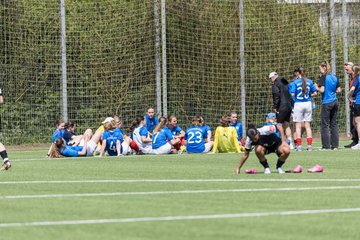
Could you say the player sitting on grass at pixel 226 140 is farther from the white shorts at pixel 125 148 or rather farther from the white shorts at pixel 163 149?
the white shorts at pixel 125 148

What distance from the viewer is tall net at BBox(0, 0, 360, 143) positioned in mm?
29891

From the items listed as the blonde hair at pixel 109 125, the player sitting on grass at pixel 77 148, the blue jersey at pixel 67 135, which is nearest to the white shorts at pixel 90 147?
the player sitting on grass at pixel 77 148

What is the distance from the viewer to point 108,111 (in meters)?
30.4

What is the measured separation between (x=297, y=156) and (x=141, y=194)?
9.26 metres

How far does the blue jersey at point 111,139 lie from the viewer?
77.0ft

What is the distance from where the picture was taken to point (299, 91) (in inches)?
902

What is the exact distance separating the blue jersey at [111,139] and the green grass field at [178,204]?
6881mm

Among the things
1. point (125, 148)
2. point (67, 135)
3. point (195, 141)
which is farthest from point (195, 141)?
point (67, 135)

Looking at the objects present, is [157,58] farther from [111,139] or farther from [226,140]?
[111,139]

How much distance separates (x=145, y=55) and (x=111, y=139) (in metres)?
7.30

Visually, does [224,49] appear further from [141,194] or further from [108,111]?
[141,194]

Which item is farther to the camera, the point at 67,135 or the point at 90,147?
the point at 67,135

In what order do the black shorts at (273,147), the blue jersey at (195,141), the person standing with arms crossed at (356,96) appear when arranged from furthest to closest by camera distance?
the blue jersey at (195,141) < the person standing with arms crossed at (356,96) < the black shorts at (273,147)

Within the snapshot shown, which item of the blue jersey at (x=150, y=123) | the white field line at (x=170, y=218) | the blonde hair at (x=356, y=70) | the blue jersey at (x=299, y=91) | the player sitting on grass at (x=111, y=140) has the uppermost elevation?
the blonde hair at (x=356, y=70)
